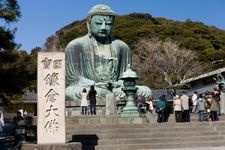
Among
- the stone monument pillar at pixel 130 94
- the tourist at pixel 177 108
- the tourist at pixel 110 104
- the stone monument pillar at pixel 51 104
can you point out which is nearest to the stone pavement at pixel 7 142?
the stone monument pillar at pixel 51 104

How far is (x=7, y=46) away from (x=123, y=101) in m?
A: 6.16

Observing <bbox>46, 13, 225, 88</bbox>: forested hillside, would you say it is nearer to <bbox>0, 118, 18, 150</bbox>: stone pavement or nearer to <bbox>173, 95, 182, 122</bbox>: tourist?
<bbox>173, 95, 182, 122</bbox>: tourist

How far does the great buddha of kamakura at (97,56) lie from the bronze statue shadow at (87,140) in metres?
8.40

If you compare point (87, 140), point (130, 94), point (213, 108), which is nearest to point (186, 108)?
point (213, 108)

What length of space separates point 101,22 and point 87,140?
10.8 metres

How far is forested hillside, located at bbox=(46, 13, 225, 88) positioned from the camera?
51.0 meters

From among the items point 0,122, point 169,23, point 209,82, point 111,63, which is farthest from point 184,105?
point 169,23

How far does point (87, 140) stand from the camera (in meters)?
13.7

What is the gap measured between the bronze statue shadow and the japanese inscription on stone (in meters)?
3.49

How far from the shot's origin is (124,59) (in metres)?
24.1

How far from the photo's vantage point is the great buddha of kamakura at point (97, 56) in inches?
907

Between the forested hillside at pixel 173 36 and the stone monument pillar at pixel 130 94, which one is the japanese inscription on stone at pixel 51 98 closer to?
the stone monument pillar at pixel 130 94

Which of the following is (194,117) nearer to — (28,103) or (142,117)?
(142,117)

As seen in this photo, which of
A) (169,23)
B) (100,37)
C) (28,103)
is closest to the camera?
(100,37)
